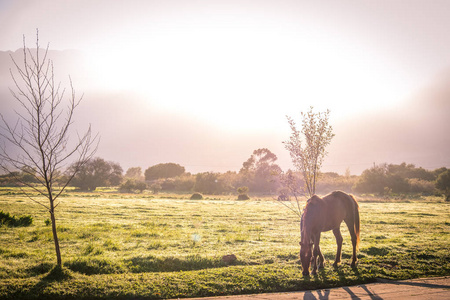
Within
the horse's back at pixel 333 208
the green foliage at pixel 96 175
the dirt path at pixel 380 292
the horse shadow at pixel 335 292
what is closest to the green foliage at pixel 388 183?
the horse's back at pixel 333 208

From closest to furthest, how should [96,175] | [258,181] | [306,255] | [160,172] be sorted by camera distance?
[306,255]
[96,175]
[258,181]
[160,172]

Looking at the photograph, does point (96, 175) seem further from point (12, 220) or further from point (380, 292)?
point (380, 292)

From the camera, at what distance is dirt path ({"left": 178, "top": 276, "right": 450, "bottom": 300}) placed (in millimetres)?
7363

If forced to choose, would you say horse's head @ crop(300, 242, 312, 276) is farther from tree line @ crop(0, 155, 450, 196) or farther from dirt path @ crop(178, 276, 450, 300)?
tree line @ crop(0, 155, 450, 196)

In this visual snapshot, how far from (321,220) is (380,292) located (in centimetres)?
247

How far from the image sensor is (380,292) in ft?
25.4

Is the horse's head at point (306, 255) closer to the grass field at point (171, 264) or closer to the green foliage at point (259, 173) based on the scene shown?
the grass field at point (171, 264)

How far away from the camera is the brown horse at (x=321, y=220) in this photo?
8.59m

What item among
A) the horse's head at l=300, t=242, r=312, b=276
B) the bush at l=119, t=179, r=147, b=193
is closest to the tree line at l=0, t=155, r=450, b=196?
the bush at l=119, t=179, r=147, b=193

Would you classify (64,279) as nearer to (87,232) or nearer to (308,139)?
(87,232)

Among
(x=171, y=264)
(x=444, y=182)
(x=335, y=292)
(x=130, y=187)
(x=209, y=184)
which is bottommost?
(x=171, y=264)

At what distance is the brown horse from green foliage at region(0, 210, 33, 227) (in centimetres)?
1707

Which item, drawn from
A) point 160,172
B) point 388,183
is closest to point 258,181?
point 388,183

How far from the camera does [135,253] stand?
12.1m
